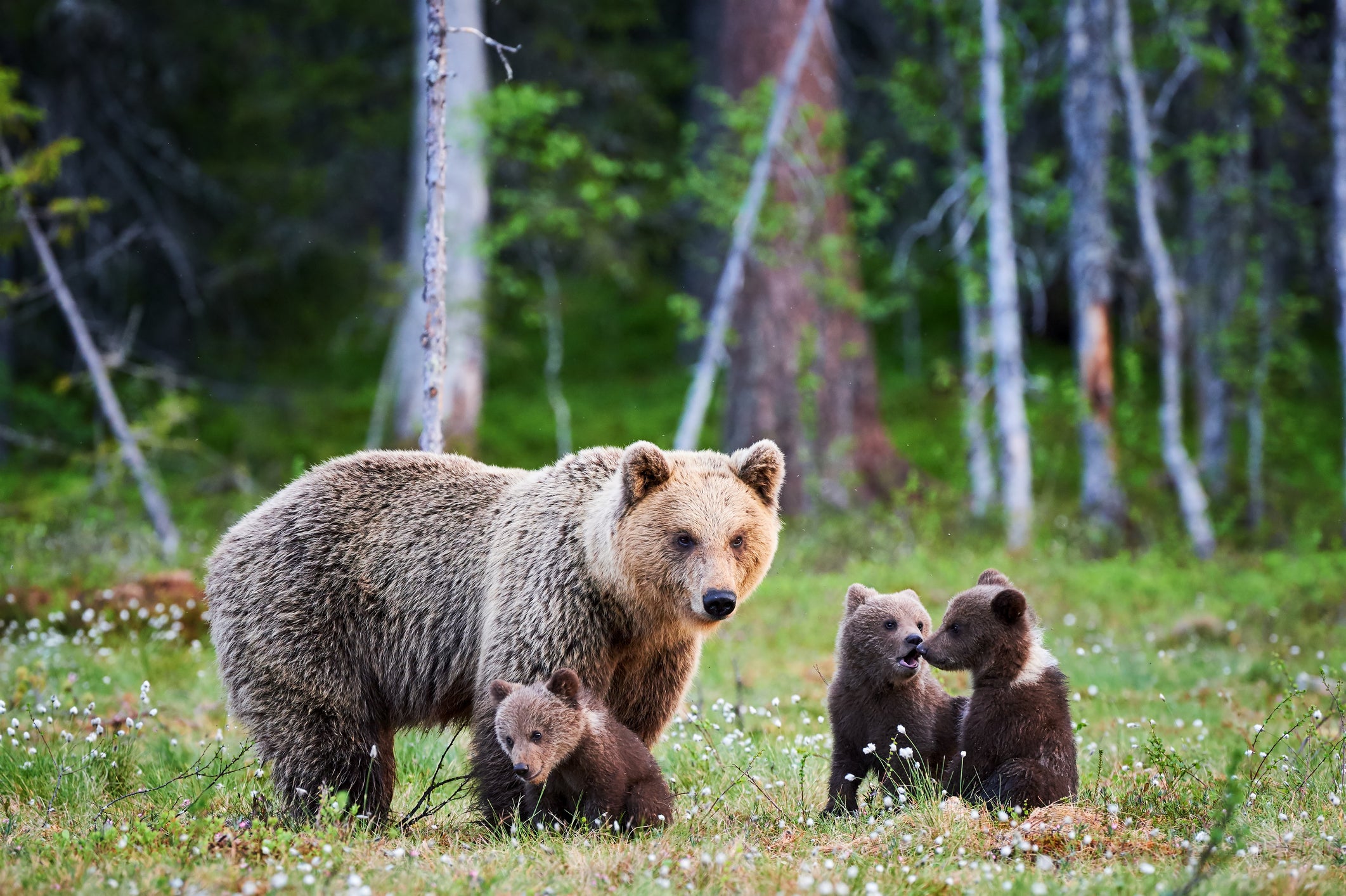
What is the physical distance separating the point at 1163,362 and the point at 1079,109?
136 inches

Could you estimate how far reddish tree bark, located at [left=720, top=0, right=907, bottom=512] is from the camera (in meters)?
16.1

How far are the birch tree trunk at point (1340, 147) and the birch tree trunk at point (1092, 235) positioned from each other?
8.00 feet

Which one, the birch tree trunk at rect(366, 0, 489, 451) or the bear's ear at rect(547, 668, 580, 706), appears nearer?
the bear's ear at rect(547, 668, 580, 706)

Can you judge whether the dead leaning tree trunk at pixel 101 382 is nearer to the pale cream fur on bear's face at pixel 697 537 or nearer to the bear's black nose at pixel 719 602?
the pale cream fur on bear's face at pixel 697 537

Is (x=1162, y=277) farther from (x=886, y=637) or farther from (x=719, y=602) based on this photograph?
(x=719, y=602)

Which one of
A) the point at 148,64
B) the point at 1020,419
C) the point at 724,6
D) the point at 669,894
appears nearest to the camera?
the point at 669,894

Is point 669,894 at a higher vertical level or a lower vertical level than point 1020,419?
lower

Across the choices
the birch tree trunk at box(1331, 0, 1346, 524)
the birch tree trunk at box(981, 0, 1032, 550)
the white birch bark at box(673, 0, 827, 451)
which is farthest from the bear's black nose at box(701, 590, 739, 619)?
the birch tree trunk at box(1331, 0, 1346, 524)

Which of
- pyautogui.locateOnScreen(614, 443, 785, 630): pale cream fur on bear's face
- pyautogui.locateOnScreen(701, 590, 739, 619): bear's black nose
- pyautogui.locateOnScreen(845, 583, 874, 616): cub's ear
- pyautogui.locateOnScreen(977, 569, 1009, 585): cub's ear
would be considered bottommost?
pyautogui.locateOnScreen(845, 583, 874, 616): cub's ear

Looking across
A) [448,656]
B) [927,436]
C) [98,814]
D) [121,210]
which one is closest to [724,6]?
[927,436]

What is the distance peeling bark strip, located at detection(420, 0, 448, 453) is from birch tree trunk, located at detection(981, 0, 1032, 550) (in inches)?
334

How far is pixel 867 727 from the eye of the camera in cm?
→ 595

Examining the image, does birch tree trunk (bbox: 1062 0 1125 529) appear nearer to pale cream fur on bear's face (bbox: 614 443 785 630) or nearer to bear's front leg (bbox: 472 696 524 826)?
pale cream fur on bear's face (bbox: 614 443 785 630)

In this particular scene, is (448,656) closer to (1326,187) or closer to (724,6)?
(724,6)
